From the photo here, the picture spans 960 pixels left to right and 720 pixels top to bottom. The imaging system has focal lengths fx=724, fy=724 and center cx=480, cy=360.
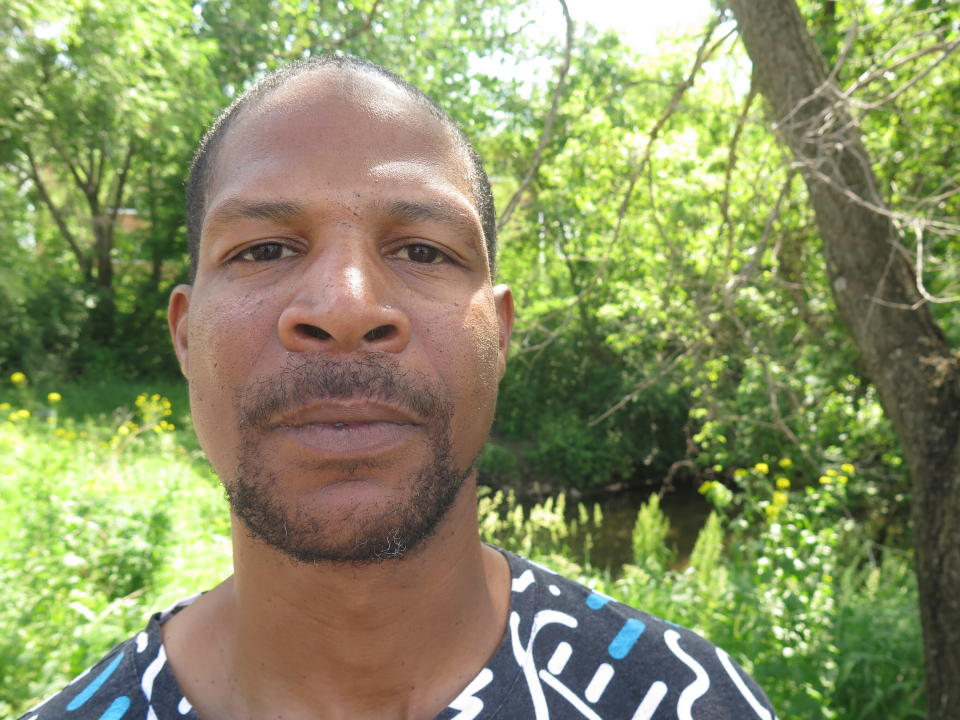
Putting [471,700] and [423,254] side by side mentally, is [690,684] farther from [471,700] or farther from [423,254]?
[423,254]

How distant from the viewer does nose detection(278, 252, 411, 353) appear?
1.12m

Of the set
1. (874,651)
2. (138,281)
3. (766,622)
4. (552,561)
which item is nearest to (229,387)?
(766,622)

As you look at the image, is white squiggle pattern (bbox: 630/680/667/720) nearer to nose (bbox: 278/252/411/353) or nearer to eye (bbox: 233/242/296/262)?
nose (bbox: 278/252/411/353)

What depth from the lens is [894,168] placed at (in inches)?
225

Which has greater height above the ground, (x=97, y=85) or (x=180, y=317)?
(x=97, y=85)

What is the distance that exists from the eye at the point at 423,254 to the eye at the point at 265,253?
0.63 feet

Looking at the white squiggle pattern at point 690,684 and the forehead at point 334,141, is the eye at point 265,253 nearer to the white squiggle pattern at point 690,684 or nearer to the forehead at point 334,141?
the forehead at point 334,141

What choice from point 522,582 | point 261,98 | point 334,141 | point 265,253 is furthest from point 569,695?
point 261,98

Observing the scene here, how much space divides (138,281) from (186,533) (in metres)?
20.3

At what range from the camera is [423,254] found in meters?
1.29

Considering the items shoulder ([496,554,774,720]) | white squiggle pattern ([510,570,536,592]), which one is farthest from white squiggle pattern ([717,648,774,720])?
white squiggle pattern ([510,570,536,592])

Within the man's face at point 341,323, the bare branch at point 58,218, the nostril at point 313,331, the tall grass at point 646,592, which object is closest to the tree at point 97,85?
the bare branch at point 58,218

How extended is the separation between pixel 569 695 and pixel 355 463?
557 millimetres

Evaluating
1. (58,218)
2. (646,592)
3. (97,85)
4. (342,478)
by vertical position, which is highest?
(97,85)
